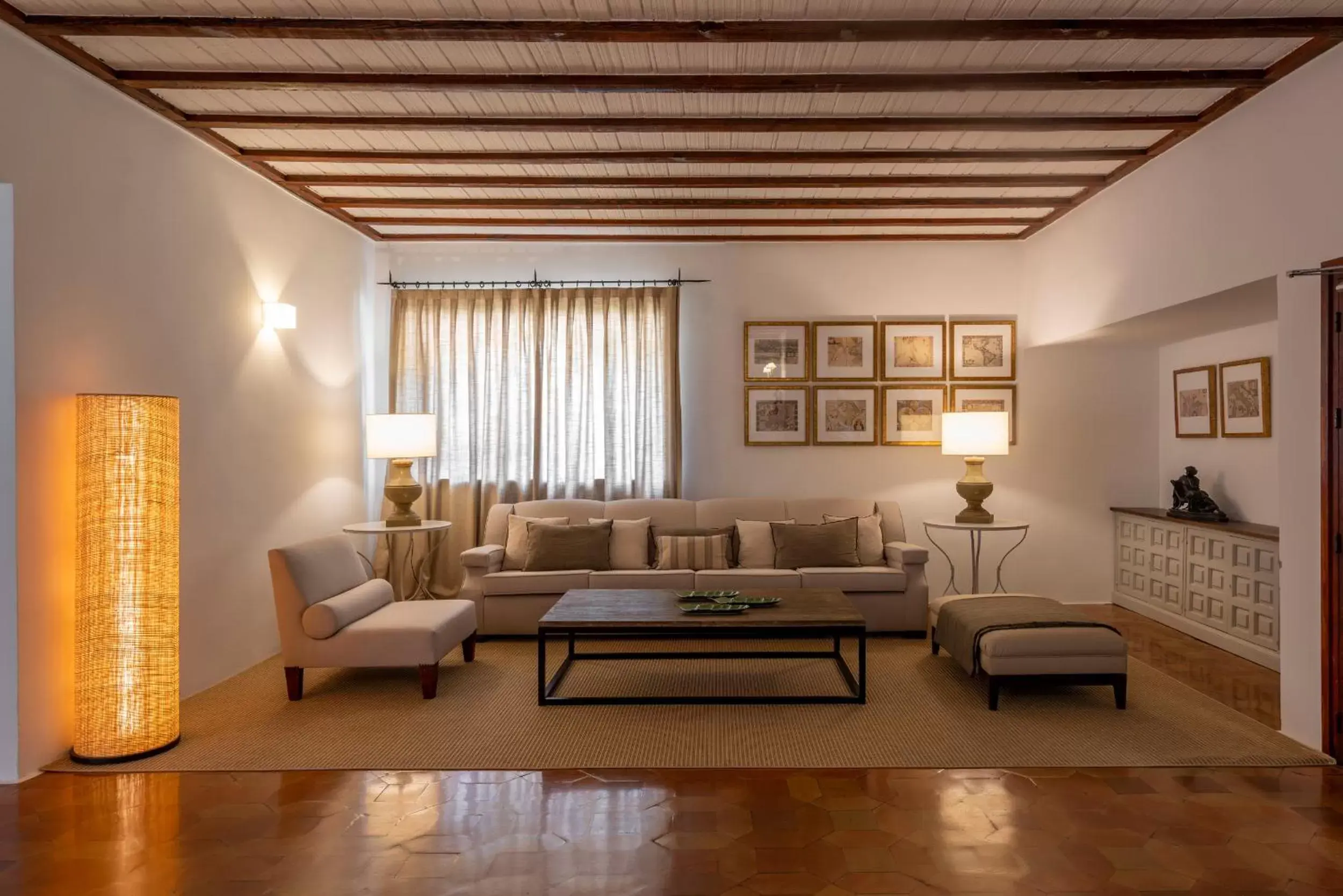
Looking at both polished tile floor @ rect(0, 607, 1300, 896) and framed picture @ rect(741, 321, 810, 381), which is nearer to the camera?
polished tile floor @ rect(0, 607, 1300, 896)

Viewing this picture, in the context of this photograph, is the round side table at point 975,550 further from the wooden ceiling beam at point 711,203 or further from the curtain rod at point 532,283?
the curtain rod at point 532,283

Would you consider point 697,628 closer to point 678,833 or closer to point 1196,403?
point 678,833

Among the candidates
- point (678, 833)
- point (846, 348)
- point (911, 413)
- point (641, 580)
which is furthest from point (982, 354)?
point (678, 833)

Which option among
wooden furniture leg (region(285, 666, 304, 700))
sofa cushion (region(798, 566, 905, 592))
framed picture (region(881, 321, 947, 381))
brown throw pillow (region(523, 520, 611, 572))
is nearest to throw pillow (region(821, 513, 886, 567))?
sofa cushion (region(798, 566, 905, 592))

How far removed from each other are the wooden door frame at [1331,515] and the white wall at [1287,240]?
4cm

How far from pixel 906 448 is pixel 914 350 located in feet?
2.57

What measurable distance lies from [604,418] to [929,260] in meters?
2.88

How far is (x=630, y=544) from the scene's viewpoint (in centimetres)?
577

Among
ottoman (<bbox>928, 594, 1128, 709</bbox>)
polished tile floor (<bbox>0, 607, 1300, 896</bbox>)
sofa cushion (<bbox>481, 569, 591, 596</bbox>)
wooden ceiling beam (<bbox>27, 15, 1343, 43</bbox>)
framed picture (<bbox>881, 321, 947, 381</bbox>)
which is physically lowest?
polished tile floor (<bbox>0, 607, 1300, 896</bbox>)

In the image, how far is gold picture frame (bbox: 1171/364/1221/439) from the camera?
18.7ft

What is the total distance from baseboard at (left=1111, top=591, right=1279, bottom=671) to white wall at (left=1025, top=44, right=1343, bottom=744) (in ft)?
3.80

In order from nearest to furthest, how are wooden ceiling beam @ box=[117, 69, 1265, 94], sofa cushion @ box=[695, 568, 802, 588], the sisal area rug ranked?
the sisal area rug
wooden ceiling beam @ box=[117, 69, 1265, 94]
sofa cushion @ box=[695, 568, 802, 588]

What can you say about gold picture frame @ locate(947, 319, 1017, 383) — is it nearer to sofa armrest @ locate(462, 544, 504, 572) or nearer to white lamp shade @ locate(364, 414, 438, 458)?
sofa armrest @ locate(462, 544, 504, 572)

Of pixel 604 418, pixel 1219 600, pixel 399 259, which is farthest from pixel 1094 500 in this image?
pixel 399 259
